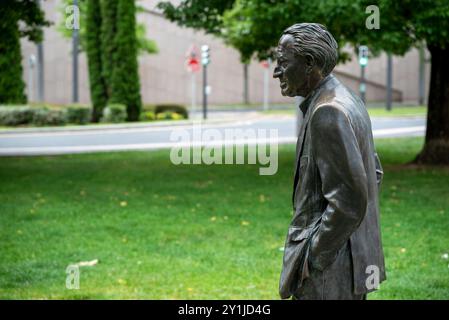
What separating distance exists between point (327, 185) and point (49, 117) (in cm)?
3225

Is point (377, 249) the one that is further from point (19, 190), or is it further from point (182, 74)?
point (182, 74)

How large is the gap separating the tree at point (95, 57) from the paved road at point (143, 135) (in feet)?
18.9

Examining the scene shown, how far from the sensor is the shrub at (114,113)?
35969mm

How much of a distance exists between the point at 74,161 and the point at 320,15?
7.87 metres

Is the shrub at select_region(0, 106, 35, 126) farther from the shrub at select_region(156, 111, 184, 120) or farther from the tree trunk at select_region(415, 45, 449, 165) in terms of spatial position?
the tree trunk at select_region(415, 45, 449, 165)

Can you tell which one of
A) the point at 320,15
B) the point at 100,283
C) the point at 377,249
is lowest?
the point at 100,283

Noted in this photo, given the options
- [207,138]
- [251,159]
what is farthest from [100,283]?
[207,138]

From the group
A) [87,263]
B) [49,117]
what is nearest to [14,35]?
[87,263]

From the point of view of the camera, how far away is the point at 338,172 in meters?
3.23

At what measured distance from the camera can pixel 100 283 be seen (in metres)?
8.02

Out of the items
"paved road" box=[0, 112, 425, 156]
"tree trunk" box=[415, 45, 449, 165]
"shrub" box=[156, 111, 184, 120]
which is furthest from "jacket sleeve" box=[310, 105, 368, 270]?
"shrub" box=[156, 111, 184, 120]

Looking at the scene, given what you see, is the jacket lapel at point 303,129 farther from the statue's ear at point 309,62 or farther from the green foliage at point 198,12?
the green foliage at point 198,12

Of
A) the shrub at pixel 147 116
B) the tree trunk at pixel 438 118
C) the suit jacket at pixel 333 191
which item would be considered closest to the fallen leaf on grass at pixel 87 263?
the suit jacket at pixel 333 191

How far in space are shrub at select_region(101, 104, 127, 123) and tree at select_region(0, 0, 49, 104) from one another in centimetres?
369
